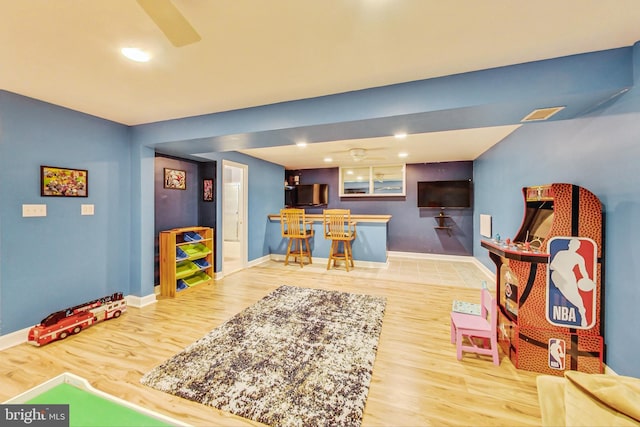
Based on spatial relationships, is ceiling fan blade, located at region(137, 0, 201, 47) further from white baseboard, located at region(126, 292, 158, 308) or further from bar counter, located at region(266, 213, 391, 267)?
bar counter, located at region(266, 213, 391, 267)

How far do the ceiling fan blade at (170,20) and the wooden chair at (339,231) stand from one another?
3.59 metres

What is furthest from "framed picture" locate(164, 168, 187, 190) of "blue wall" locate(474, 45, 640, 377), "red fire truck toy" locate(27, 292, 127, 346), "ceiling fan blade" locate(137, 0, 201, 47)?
"blue wall" locate(474, 45, 640, 377)

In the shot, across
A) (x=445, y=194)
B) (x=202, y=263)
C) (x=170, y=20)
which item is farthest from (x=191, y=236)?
(x=445, y=194)

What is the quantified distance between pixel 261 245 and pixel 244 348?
3.34 meters

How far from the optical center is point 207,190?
4113 millimetres

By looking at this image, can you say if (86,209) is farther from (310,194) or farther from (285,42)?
(310,194)

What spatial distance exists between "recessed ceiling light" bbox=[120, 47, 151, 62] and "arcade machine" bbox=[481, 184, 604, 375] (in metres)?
3.03

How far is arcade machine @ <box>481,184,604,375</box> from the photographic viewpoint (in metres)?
1.73

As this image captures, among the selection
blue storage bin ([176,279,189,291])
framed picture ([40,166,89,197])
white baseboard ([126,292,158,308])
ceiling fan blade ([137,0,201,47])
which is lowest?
white baseboard ([126,292,158,308])

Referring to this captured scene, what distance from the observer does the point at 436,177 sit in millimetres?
5660

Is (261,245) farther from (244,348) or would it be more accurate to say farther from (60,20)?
(60,20)

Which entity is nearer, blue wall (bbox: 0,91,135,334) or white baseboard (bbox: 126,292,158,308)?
blue wall (bbox: 0,91,135,334)

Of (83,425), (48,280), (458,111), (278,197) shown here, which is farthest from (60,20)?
(278,197)

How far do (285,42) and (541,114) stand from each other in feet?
6.87
